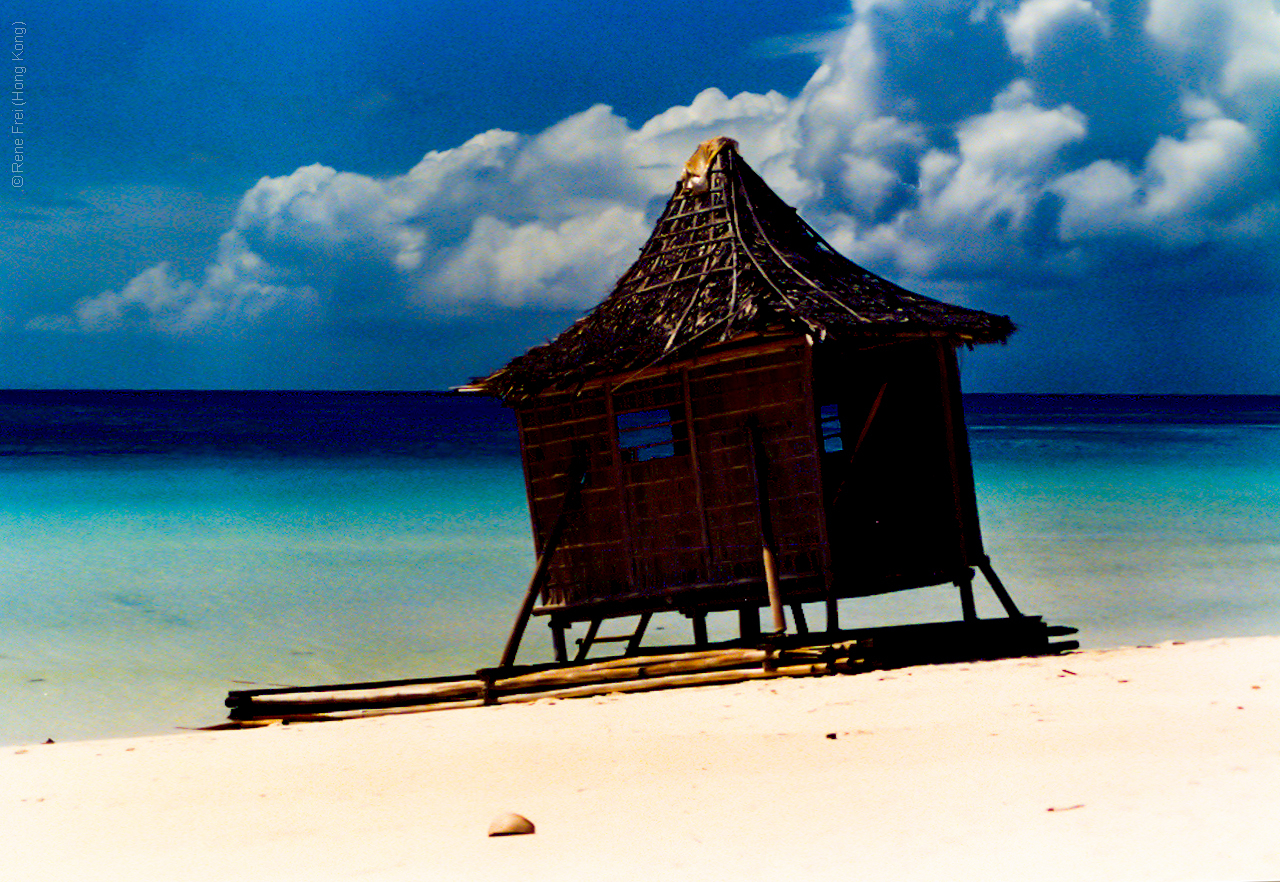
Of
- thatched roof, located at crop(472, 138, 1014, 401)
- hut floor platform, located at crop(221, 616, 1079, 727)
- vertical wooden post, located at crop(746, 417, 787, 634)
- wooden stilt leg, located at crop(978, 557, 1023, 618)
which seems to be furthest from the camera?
wooden stilt leg, located at crop(978, 557, 1023, 618)

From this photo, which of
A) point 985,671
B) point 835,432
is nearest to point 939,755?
point 985,671

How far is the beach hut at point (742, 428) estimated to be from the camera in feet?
31.7

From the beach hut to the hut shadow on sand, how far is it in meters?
0.02

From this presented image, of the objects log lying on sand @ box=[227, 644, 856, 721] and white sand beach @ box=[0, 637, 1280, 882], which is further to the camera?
log lying on sand @ box=[227, 644, 856, 721]

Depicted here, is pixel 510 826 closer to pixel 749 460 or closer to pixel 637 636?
pixel 749 460

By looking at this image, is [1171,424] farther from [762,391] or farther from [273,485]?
[762,391]

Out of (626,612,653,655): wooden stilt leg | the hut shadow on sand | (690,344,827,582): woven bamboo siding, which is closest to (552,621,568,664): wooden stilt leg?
the hut shadow on sand

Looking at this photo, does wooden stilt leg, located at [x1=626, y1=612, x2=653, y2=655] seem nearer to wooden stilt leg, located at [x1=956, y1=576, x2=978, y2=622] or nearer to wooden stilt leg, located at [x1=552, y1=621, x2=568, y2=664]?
wooden stilt leg, located at [x1=552, y1=621, x2=568, y2=664]

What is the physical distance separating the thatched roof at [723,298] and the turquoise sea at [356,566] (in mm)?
5243

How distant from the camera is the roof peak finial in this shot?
36.0ft

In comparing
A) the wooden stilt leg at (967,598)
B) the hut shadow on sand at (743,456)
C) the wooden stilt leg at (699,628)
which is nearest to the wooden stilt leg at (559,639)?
the hut shadow on sand at (743,456)

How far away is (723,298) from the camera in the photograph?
9.69 meters

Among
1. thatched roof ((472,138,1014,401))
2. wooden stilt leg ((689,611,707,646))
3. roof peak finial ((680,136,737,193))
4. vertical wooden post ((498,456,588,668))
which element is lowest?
wooden stilt leg ((689,611,707,646))

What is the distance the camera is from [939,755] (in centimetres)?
662
